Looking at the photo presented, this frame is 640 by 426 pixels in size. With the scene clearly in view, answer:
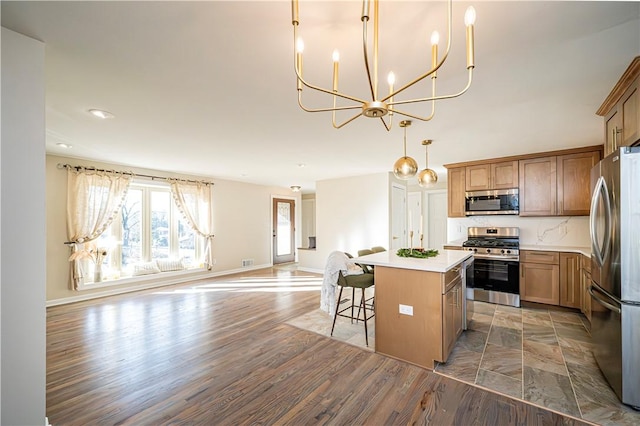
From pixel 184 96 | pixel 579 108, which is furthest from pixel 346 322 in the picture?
pixel 579 108

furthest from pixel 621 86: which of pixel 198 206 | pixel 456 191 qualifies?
pixel 198 206

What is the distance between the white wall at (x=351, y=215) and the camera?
6.10 metres

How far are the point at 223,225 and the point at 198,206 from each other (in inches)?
32.1

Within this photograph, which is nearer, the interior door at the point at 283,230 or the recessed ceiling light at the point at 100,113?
the recessed ceiling light at the point at 100,113

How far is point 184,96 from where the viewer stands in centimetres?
238

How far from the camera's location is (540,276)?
4121 millimetres

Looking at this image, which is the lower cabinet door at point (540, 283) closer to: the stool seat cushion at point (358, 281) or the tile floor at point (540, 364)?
the tile floor at point (540, 364)

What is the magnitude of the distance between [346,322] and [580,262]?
3.22 meters

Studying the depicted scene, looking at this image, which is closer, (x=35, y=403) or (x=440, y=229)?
(x=35, y=403)

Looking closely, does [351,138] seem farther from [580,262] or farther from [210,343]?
[580,262]

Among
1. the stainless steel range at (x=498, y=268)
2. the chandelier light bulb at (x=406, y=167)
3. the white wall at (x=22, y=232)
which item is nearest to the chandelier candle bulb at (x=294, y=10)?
the white wall at (x=22, y=232)

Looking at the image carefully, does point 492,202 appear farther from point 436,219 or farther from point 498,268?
point 436,219

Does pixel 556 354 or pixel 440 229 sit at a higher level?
pixel 440 229

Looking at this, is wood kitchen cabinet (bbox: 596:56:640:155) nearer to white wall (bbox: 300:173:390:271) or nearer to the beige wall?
white wall (bbox: 300:173:390:271)
